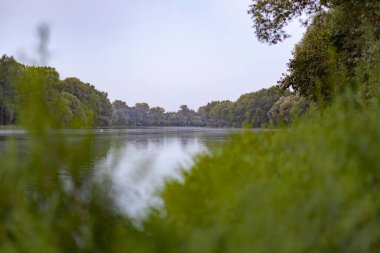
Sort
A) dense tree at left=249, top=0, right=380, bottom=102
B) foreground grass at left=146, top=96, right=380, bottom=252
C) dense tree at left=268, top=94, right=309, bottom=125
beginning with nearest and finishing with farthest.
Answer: foreground grass at left=146, top=96, right=380, bottom=252
dense tree at left=268, top=94, right=309, bottom=125
dense tree at left=249, top=0, right=380, bottom=102

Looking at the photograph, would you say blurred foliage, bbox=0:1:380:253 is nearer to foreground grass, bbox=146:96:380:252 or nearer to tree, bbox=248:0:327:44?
foreground grass, bbox=146:96:380:252

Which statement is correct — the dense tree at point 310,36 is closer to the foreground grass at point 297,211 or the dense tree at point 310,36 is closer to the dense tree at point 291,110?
the dense tree at point 291,110

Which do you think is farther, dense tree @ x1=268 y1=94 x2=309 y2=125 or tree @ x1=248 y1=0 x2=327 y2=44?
tree @ x1=248 y1=0 x2=327 y2=44

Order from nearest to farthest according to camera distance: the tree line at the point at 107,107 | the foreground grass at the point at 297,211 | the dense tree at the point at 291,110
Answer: the foreground grass at the point at 297,211
the tree line at the point at 107,107
the dense tree at the point at 291,110

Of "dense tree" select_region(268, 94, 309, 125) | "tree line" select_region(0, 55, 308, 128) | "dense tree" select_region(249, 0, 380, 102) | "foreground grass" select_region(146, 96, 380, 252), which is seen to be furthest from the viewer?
"dense tree" select_region(249, 0, 380, 102)

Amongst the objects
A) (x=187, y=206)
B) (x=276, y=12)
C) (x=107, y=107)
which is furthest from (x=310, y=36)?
(x=107, y=107)

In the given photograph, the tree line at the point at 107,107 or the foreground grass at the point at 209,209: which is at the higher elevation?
the tree line at the point at 107,107

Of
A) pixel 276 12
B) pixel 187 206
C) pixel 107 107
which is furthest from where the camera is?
pixel 107 107

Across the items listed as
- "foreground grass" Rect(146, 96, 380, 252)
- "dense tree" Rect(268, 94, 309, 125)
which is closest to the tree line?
"dense tree" Rect(268, 94, 309, 125)

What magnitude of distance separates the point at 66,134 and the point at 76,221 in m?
0.53

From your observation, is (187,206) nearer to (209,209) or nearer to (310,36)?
(209,209)

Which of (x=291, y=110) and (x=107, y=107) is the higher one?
(x=107, y=107)

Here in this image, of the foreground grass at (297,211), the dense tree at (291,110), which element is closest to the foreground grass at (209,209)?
the foreground grass at (297,211)

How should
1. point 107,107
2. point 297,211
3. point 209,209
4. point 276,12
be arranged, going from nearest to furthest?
point 297,211, point 209,209, point 276,12, point 107,107
